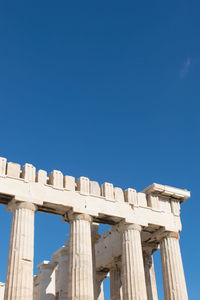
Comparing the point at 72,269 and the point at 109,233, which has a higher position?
the point at 109,233

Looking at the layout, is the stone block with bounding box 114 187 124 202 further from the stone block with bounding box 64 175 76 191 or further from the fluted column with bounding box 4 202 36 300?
the fluted column with bounding box 4 202 36 300

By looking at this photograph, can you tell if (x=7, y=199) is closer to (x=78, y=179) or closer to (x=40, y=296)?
(x=78, y=179)

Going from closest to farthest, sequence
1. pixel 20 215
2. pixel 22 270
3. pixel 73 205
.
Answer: pixel 22 270 → pixel 20 215 → pixel 73 205

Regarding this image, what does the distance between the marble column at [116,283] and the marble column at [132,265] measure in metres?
5.72

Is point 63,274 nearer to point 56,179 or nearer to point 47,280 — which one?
point 47,280

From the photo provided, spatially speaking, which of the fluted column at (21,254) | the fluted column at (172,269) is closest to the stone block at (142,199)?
the fluted column at (172,269)

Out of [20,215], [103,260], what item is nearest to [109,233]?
[103,260]

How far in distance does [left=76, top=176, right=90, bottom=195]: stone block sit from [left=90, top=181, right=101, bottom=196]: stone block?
0.28 meters

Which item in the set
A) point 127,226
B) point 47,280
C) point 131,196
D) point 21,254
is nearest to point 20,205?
point 21,254

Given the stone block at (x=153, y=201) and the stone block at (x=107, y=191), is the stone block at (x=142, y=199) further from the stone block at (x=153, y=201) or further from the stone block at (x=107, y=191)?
the stone block at (x=107, y=191)

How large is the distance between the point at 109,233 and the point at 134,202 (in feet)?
16.9

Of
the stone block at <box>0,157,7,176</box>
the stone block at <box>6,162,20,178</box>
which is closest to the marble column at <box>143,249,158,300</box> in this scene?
the stone block at <box>6,162,20,178</box>

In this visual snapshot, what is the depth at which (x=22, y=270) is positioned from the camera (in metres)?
20.8

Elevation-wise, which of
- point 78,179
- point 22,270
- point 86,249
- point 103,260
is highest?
point 78,179
